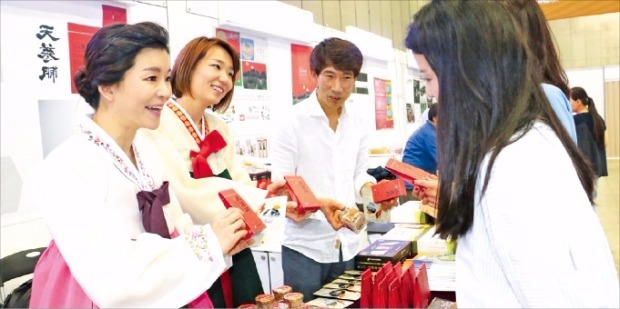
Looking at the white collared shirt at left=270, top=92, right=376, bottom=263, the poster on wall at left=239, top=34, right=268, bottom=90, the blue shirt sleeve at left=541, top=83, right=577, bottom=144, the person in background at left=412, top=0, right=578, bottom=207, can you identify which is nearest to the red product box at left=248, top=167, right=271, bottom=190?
the poster on wall at left=239, top=34, right=268, bottom=90

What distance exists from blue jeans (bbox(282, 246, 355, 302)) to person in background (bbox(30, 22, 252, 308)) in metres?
0.81

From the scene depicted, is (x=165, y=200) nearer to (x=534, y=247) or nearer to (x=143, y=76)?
(x=143, y=76)

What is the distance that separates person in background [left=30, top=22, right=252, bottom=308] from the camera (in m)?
0.99

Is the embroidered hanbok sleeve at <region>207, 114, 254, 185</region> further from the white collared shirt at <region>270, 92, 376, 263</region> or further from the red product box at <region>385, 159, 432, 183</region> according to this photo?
the red product box at <region>385, 159, 432, 183</region>

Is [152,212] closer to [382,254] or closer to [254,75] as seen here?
[382,254]

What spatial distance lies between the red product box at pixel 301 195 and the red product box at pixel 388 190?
26 cm

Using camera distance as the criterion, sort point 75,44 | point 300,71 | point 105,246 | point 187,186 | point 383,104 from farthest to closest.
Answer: point 300,71 → point 383,104 → point 75,44 → point 187,186 → point 105,246

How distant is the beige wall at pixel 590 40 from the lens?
11172 mm

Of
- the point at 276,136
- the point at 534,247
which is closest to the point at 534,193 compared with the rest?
the point at 534,247

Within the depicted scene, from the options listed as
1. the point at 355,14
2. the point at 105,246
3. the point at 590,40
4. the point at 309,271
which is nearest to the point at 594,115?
the point at 355,14

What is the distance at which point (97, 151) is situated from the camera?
1.10 metres

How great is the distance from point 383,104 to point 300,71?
0.68m

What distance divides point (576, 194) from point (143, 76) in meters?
0.92

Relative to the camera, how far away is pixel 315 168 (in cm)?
205
